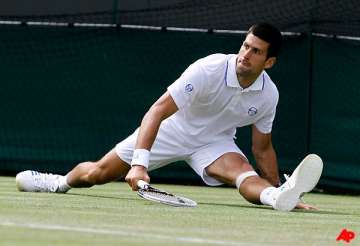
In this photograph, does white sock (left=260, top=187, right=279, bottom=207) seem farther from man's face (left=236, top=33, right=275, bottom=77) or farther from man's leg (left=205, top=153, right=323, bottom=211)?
man's face (left=236, top=33, right=275, bottom=77)

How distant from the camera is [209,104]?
9242 mm

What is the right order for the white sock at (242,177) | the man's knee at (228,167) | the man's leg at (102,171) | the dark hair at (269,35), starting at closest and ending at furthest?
1. the dark hair at (269,35)
2. the white sock at (242,177)
3. the man's knee at (228,167)
4. the man's leg at (102,171)

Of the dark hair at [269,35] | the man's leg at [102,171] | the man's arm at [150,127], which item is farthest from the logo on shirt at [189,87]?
the man's leg at [102,171]

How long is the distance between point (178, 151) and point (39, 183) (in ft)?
3.88

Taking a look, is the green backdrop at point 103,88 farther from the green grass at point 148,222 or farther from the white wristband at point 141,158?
the white wristband at point 141,158

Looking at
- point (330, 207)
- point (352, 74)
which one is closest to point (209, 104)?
point (330, 207)

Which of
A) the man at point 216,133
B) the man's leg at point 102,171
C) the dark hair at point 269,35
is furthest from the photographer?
the man's leg at point 102,171

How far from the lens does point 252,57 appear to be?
349 inches

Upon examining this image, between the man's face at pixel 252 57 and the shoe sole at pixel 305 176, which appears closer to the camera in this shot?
the shoe sole at pixel 305 176

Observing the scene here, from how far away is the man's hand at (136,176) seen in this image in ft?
27.2

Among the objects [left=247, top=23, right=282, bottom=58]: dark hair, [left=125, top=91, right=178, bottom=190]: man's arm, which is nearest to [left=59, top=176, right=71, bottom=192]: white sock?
[left=125, top=91, right=178, bottom=190]: man's arm

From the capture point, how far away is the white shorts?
9398mm

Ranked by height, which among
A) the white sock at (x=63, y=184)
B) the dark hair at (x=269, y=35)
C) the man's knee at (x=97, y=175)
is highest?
the dark hair at (x=269, y=35)

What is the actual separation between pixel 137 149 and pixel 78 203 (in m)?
0.59
